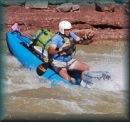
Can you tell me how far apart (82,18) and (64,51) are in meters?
5.63

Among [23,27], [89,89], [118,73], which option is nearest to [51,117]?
[89,89]

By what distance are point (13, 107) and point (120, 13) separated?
22.3 feet

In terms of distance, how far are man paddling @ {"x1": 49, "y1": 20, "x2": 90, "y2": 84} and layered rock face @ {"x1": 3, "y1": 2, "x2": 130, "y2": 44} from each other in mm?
4523

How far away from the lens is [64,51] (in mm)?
5188

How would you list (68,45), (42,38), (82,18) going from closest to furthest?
(68,45) < (42,38) < (82,18)

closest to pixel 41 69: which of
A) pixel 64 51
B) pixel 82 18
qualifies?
pixel 64 51

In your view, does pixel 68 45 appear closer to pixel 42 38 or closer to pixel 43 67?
pixel 43 67

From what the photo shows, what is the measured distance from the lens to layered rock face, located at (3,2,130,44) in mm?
10195

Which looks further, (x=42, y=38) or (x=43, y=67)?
(x=42, y=38)

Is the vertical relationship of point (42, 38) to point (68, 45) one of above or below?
below

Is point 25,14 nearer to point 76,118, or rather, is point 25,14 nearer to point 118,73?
point 118,73

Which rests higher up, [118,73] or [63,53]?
[63,53]

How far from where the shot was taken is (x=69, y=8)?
11180 millimetres

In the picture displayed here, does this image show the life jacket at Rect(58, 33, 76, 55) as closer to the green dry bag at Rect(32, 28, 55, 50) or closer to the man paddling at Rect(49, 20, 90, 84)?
the man paddling at Rect(49, 20, 90, 84)
